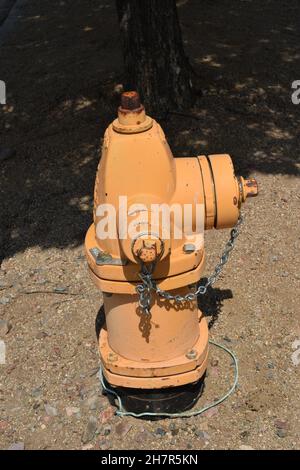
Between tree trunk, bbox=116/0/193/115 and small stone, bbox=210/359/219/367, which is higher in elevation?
tree trunk, bbox=116/0/193/115

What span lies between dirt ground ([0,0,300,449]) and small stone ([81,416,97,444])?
0.01m

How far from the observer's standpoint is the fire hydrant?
2.59 meters

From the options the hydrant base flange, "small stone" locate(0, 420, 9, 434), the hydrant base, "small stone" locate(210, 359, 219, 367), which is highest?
the hydrant base flange

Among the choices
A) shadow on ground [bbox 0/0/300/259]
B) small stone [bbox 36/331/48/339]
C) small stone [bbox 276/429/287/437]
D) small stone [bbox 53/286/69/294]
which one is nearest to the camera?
small stone [bbox 276/429/287/437]

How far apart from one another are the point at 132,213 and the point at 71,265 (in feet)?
6.94

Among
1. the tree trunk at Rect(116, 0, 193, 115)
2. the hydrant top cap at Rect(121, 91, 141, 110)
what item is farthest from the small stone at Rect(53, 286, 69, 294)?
the tree trunk at Rect(116, 0, 193, 115)

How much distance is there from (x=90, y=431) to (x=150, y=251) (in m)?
1.42

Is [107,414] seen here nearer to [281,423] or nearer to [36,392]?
[36,392]

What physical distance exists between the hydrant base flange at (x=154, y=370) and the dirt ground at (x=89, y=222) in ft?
1.25

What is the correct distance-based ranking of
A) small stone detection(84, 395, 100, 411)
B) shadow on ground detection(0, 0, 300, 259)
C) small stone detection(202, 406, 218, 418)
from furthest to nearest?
1. shadow on ground detection(0, 0, 300, 259)
2. small stone detection(84, 395, 100, 411)
3. small stone detection(202, 406, 218, 418)

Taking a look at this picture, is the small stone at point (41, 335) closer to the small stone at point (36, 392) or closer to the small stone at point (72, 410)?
the small stone at point (36, 392)

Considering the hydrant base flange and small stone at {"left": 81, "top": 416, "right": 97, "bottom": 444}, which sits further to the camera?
small stone at {"left": 81, "top": 416, "right": 97, "bottom": 444}

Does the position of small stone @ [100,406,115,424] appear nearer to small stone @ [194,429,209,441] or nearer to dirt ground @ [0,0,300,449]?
dirt ground @ [0,0,300,449]

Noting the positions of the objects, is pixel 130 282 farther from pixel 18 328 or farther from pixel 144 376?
pixel 18 328
